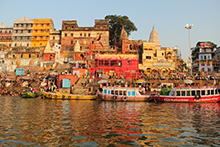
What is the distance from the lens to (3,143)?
700 cm

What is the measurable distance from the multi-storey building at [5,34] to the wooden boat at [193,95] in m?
49.7

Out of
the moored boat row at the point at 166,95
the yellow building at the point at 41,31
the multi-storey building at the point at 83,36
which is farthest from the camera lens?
the yellow building at the point at 41,31

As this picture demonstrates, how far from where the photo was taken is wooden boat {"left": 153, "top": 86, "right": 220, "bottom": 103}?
24484 millimetres

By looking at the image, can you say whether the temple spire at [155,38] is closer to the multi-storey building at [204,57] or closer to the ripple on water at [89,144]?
the multi-storey building at [204,57]

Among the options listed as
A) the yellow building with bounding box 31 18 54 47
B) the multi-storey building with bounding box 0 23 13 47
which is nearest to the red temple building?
the yellow building with bounding box 31 18 54 47

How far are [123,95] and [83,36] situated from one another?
103 feet

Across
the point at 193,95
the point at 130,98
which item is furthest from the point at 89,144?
the point at 193,95

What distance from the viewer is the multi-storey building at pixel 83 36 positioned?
50.8m

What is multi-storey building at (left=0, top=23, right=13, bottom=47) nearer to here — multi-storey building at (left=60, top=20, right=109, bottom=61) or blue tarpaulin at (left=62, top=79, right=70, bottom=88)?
multi-storey building at (left=60, top=20, right=109, bottom=61)

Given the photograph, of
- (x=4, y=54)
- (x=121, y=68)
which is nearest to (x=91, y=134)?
(x=121, y=68)

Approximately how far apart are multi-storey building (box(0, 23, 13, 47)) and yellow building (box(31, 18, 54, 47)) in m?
7.88

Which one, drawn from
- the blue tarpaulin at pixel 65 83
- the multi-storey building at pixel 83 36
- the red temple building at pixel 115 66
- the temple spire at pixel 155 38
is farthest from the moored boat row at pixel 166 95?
the temple spire at pixel 155 38

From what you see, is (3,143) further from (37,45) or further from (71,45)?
(37,45)

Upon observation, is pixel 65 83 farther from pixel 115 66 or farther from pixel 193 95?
pixel 193 95
